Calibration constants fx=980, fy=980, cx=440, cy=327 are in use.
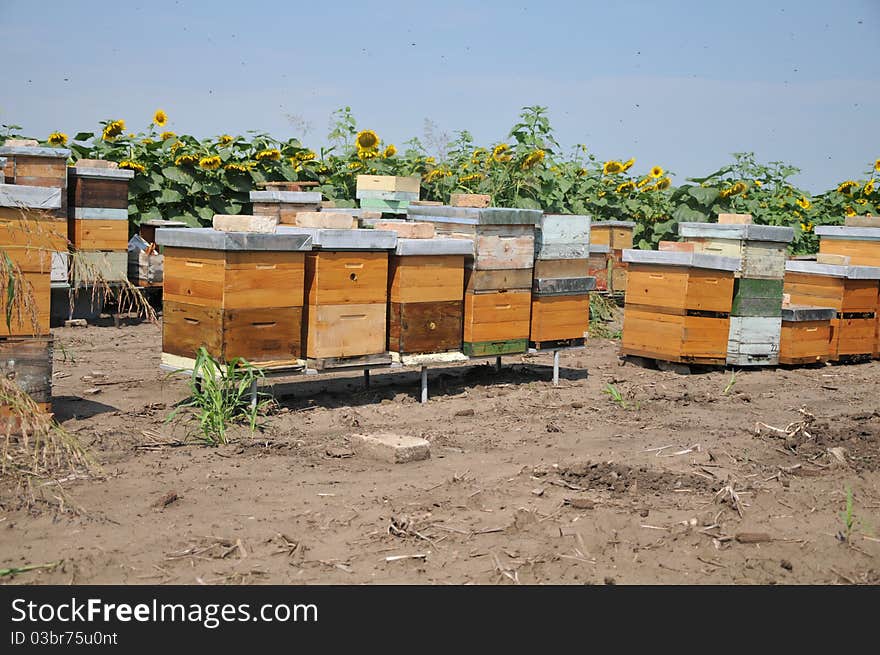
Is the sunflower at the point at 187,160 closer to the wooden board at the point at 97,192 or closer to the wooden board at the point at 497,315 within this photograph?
the wooden board at the point at 97,192

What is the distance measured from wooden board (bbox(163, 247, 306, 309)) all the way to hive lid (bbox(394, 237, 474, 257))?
0.81 metres

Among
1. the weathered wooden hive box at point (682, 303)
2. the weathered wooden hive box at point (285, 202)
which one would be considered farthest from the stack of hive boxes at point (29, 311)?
the weathered wooden hive box at point (682, 303)

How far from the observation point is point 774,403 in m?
7.84

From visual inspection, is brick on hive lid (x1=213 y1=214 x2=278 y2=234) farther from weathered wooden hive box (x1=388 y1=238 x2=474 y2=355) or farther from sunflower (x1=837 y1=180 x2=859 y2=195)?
sunflower (x1=837 y1=180 x2=859 y2=195)

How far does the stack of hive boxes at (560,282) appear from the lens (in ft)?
26.0

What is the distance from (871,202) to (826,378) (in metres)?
7.49

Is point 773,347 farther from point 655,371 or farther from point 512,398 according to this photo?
point 512,398

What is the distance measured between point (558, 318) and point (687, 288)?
4.35 feet

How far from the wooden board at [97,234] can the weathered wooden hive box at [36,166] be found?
52 cm

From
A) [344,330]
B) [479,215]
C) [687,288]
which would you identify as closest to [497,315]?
[479,215]

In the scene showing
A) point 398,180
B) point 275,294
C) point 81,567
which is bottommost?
point 81,567

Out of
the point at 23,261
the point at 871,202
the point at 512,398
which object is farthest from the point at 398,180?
the point at 871,202

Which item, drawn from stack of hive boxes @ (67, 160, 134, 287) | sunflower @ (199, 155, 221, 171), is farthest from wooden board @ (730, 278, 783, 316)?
sunflower @ (199, 155, 221, 171)

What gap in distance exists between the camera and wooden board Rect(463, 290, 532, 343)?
7504 millimetres
